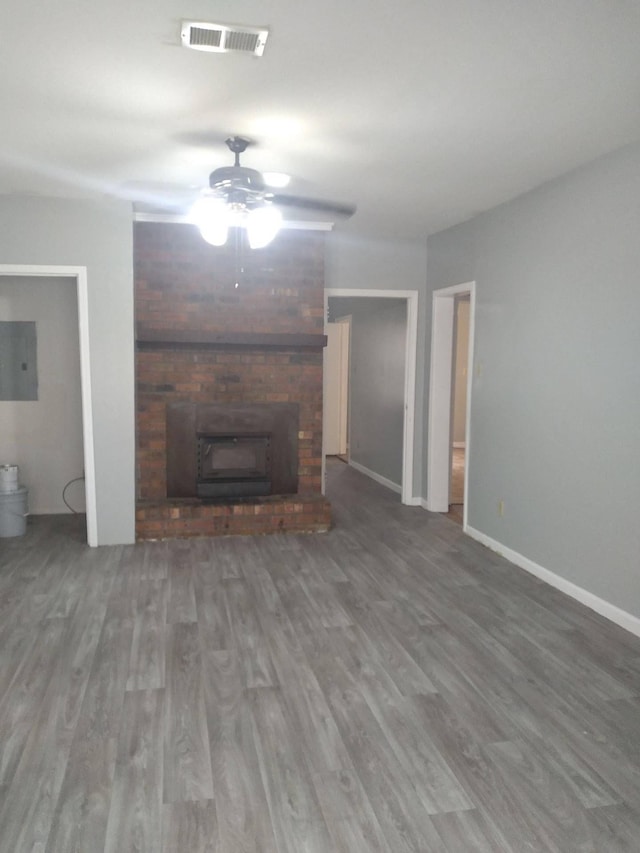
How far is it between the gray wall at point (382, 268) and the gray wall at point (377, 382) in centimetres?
44

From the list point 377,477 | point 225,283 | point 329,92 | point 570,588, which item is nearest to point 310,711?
point 570,588

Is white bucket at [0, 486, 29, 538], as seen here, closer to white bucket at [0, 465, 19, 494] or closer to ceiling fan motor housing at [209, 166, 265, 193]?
white bucket at [0, 465, 19, 494]

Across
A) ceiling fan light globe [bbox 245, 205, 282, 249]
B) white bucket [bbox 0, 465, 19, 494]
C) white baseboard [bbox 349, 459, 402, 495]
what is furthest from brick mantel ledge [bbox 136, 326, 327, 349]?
white baseboard [bbox 349, 459, 402, 495]

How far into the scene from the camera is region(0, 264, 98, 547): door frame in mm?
4449

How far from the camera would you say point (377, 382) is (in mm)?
7156

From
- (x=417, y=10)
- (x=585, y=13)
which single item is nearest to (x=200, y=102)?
(x=417, y=10)

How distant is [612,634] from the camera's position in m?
3.28

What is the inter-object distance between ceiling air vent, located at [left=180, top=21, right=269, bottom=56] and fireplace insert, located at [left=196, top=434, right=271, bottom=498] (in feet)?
10.6

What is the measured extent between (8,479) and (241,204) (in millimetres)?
3016

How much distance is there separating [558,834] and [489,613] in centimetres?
167

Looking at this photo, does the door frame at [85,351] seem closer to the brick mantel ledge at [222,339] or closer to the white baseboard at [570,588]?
the brick mantel ledge at [222,339]

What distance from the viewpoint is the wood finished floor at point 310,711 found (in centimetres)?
196

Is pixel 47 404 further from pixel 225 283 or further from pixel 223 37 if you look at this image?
pixel 223 37

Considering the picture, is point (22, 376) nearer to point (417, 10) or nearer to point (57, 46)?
point (57, 46)
